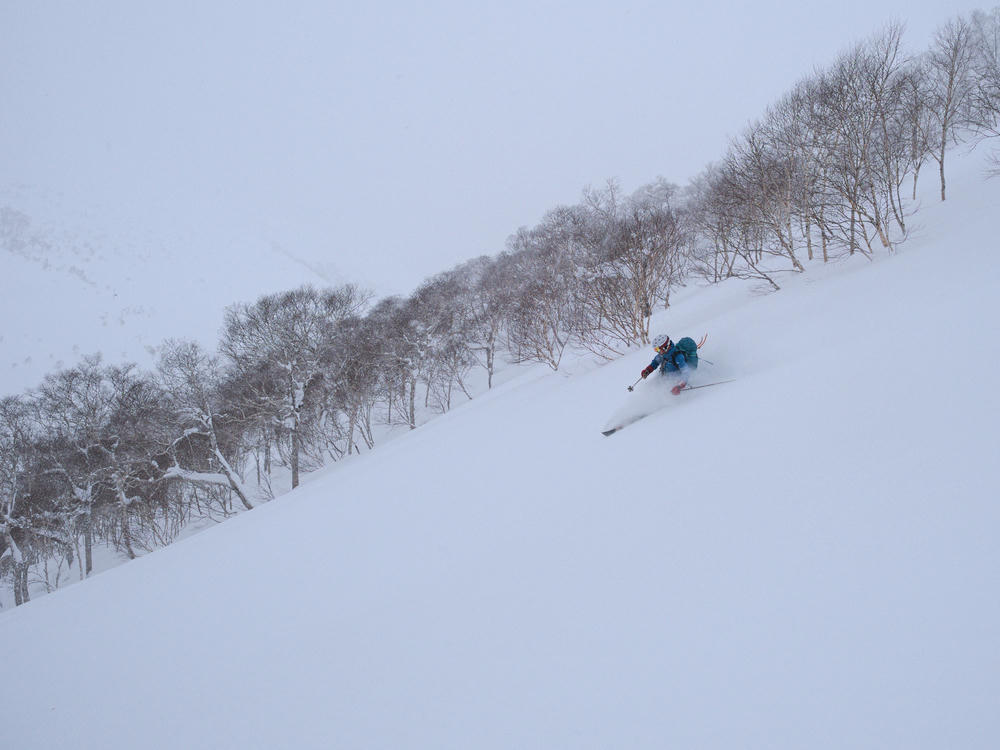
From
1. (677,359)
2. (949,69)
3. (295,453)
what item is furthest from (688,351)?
(949,69)

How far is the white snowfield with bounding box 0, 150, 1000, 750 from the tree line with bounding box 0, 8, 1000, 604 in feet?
25.2

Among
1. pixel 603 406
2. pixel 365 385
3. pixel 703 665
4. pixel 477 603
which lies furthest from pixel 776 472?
pixel 365 385

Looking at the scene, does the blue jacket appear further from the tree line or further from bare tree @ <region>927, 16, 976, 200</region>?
bare tree @ <region>927, 16, 976, 200</region>

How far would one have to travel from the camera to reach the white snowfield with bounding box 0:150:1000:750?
1.82 m

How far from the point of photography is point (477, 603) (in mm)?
3240

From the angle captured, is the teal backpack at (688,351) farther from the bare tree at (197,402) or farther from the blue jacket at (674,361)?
A: the bare tree at (197,402)

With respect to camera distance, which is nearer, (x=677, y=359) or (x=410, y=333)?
(x=677, y=359)

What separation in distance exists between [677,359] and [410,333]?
866 inches

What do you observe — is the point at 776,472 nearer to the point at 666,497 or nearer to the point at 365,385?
the point at 666,497

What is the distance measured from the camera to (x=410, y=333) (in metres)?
26.0

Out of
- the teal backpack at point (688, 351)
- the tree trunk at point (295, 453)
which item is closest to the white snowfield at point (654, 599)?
the teal backpack at point (688, 351)

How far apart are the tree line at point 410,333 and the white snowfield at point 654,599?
7687mm

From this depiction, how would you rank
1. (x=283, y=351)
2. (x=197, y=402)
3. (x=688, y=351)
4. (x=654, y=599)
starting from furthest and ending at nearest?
1. (x=283, y=351)
2. (x=197, y=402)
3. (x=688, y=351)
4. (x=654, y=599)

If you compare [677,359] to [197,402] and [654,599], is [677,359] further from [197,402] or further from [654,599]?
[197,402]
